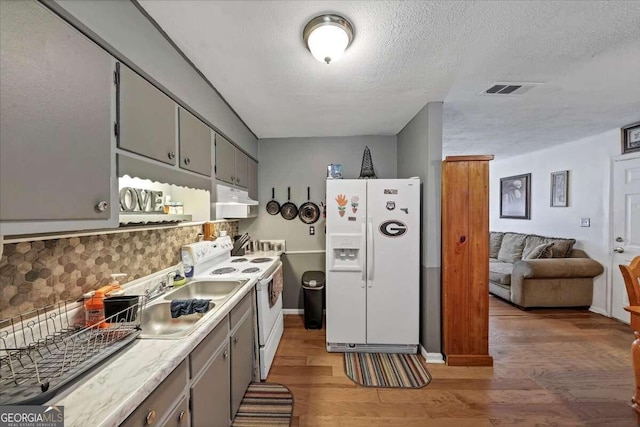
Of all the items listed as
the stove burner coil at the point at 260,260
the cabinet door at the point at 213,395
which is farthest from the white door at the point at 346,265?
the cabinet door at the point at 213,395

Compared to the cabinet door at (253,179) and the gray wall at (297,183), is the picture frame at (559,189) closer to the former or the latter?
the gray wall at (297,183)

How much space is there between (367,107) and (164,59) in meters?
1.78

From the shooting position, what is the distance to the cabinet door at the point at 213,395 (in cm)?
120

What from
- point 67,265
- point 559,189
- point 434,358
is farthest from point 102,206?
point 559,189

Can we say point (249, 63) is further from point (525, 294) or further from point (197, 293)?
point (525, 294)

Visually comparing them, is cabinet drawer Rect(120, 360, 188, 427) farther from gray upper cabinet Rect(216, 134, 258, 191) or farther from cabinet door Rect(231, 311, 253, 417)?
gray upper cabinet Rect(216, 134, 258, 191)

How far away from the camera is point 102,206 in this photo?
0.99 metres

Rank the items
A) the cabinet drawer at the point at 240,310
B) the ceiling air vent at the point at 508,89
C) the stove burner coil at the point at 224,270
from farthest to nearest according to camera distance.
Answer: the stove burner coil at the point at 224,270 < the ceiling air vent at the point at 508,89 < the cabinet drawer at the point at 240,310

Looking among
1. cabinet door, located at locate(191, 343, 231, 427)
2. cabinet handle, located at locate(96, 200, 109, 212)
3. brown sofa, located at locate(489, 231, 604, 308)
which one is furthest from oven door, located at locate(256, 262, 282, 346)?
brown sofa, located at locate(489, 231, 604, 308)

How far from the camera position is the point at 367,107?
99.5 inches

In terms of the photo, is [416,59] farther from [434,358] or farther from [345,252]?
[434,358]

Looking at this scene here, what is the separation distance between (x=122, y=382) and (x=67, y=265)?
0.73m

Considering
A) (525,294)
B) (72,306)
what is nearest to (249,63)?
(72,306)

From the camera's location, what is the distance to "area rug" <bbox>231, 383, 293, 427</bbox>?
1760 millimetres
